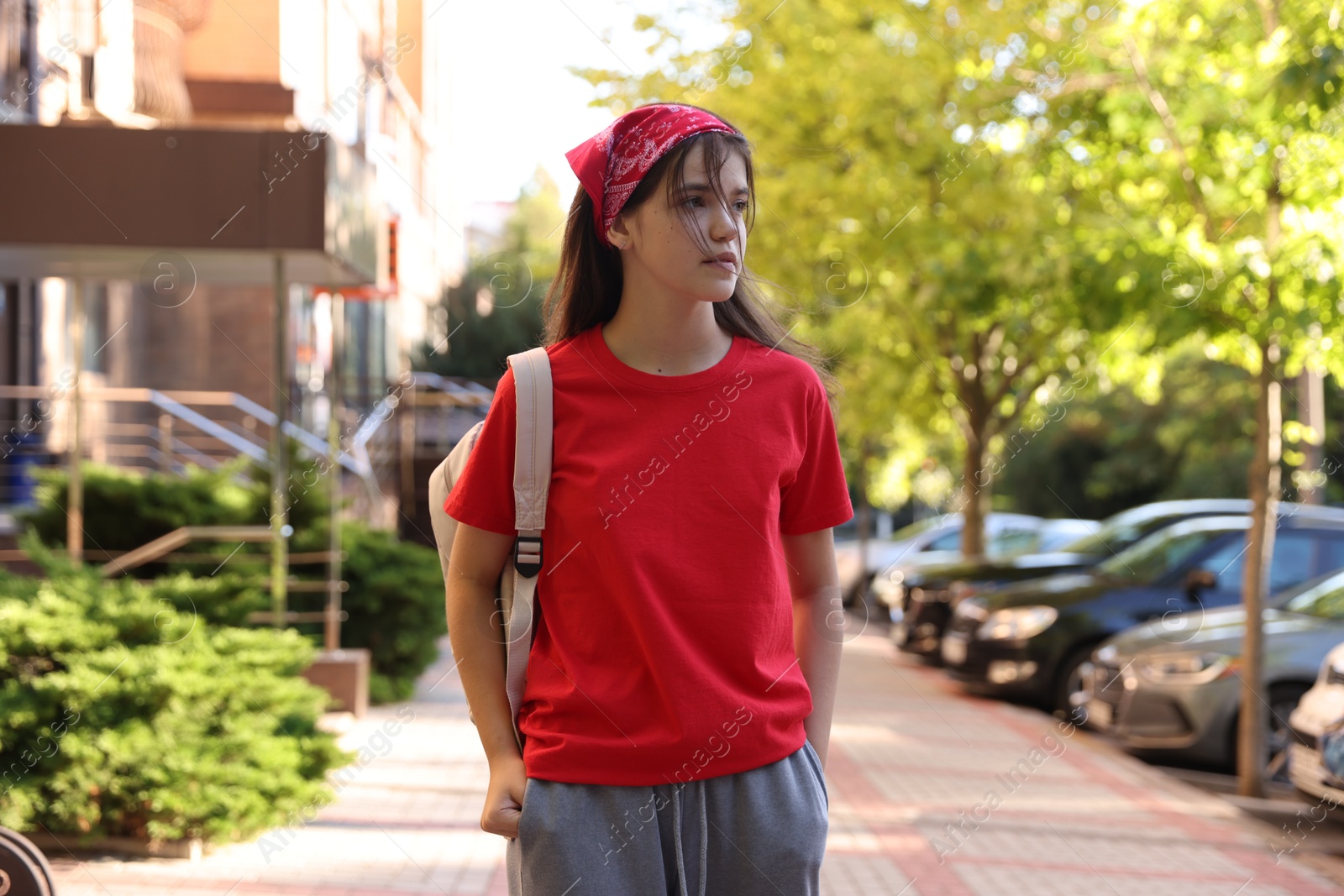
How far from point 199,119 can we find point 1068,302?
43.8 feet

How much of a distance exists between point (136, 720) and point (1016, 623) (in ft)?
24.7

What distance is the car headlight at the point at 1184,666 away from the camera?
8562 mm

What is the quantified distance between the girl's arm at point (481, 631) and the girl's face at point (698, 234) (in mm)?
462

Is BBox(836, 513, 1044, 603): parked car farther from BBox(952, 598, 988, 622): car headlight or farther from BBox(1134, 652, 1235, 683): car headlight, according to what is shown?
BBox(1134, 652, 1235, 683): car headlight

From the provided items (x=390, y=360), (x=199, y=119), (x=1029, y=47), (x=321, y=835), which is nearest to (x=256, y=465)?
(x=321, y=835)

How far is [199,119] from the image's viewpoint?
60.3ft

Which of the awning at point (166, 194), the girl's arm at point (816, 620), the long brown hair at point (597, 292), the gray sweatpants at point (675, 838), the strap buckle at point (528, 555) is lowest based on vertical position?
the gray sweatpants at point (675, 838)

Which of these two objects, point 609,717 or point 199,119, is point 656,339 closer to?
point 609,717

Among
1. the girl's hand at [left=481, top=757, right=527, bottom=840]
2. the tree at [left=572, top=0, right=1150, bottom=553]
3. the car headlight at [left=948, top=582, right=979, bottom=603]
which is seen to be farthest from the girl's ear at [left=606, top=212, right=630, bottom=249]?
the car headlight at [left=948, top=582, right=979, bottom=603]

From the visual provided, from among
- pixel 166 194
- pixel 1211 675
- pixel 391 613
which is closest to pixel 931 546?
pixel 391 613

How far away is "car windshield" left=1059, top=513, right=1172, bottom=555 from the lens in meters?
13.2

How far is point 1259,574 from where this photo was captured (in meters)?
7.88

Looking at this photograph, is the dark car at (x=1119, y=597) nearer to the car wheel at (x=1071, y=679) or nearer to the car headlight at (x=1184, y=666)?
the car wheel at (x=1071, y=679)

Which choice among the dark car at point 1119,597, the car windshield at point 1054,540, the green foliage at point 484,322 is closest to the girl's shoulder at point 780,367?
the dark car at point 1119,597
